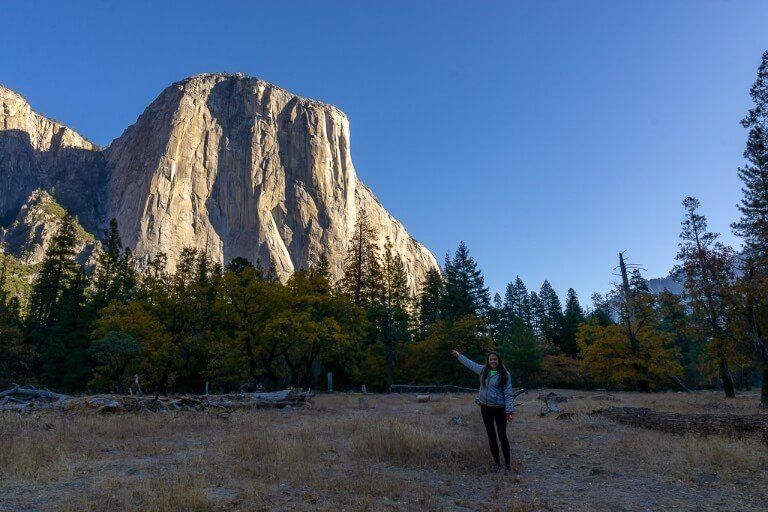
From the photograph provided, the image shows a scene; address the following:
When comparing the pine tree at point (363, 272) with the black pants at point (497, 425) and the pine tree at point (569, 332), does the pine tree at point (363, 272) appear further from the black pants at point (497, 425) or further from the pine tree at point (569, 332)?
the black pants at point (497, 425)

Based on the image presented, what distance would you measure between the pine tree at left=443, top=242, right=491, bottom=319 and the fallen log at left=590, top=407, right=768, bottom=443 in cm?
3537

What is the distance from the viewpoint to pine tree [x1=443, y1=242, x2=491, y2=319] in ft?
168

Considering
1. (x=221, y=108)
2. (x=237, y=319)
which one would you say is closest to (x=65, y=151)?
(x=221, y=108)

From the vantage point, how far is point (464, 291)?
52.9 metres

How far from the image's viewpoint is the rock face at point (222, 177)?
122 m

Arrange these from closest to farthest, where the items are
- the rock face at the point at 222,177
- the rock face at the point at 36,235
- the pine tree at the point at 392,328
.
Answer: the pine tree at the point at 392,328, the rock face at the point at 36,235, the rock face at the point at 222,177

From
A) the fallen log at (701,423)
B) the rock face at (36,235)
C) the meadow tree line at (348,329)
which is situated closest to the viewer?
the fallen log at (701,423)

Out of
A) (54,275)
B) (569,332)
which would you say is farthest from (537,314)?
(54,275)

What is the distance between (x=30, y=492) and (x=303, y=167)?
437ft

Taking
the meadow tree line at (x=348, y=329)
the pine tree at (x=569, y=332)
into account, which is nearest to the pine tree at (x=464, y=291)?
the meadow tree line at (x=348, y=329)

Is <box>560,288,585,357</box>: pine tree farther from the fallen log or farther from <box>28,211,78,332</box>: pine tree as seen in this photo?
<box>28,211,78,332</box>: pine tree

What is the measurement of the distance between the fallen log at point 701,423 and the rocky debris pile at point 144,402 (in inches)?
513

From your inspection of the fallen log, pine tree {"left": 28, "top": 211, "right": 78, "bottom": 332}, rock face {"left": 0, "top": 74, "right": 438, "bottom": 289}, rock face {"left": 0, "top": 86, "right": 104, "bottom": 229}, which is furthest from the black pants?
rock face {"left": 0, "top": 86, "right": 104, "bottom": 229}

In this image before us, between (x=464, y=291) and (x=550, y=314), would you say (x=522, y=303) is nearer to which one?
(x=550, y=314)
